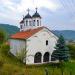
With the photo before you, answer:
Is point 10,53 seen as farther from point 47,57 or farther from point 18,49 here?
point 47,57

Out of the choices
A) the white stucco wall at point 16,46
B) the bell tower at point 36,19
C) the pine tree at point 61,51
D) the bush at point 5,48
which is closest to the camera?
the pine tree at point 61,51

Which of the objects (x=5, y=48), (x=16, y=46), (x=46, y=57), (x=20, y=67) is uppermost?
(x=16, y=46)

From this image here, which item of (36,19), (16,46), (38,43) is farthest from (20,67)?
(36,19)

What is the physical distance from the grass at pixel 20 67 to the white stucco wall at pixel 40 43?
6.23 feet

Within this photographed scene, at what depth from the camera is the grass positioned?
17237 mm

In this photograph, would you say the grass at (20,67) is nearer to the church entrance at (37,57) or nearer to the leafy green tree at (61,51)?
the leafy green tree at (61,51)

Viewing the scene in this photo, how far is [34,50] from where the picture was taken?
109 feet

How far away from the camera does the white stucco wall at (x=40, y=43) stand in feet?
108

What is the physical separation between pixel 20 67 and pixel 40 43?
7163 millimetres

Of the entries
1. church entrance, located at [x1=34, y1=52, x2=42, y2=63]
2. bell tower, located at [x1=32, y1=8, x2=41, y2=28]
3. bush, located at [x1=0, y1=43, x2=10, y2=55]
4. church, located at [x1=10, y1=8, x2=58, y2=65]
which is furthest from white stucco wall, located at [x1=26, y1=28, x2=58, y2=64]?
bush, located at [x1=0, y1=43, x2=10, y2=55]

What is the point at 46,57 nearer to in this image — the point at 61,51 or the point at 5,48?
the point at 61,51

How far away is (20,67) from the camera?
27297mm

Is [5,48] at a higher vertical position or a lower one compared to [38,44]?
lower

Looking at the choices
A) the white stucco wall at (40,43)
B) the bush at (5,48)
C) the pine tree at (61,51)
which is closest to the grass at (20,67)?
the bush at (5,48)
